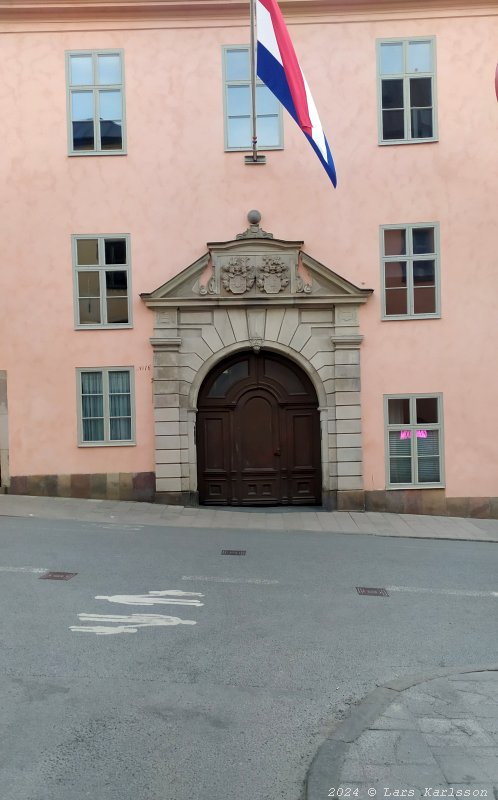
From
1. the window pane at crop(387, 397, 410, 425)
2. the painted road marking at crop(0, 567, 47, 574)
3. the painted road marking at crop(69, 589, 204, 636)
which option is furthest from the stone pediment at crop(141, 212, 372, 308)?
the painted road marking at crop(69, 589, 204, 636)

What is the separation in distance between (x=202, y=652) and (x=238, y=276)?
9.56 m

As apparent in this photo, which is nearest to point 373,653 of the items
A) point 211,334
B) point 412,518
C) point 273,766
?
point 273,766

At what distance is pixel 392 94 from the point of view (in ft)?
47.9

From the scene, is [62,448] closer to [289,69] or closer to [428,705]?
[289,69]

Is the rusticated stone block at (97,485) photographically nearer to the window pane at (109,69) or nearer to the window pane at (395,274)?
the window pane at (395,274)

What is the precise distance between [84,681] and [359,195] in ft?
37.9

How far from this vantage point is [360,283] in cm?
1459

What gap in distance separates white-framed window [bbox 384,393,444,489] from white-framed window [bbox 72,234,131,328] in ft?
18.0

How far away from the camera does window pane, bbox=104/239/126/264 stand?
48.1 ft

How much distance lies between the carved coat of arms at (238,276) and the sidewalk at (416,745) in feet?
33.0

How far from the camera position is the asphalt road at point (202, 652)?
4.00 meters

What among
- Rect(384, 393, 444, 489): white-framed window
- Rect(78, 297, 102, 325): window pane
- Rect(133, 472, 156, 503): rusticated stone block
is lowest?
Rect(133, 472, 156, 503): rusticated stone block

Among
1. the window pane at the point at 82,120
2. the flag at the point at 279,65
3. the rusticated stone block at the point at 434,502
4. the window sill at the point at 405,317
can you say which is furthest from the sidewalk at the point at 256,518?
the window pane at the point at 82,120

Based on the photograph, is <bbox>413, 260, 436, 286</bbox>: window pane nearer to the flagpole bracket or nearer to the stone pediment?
the stone pediment
